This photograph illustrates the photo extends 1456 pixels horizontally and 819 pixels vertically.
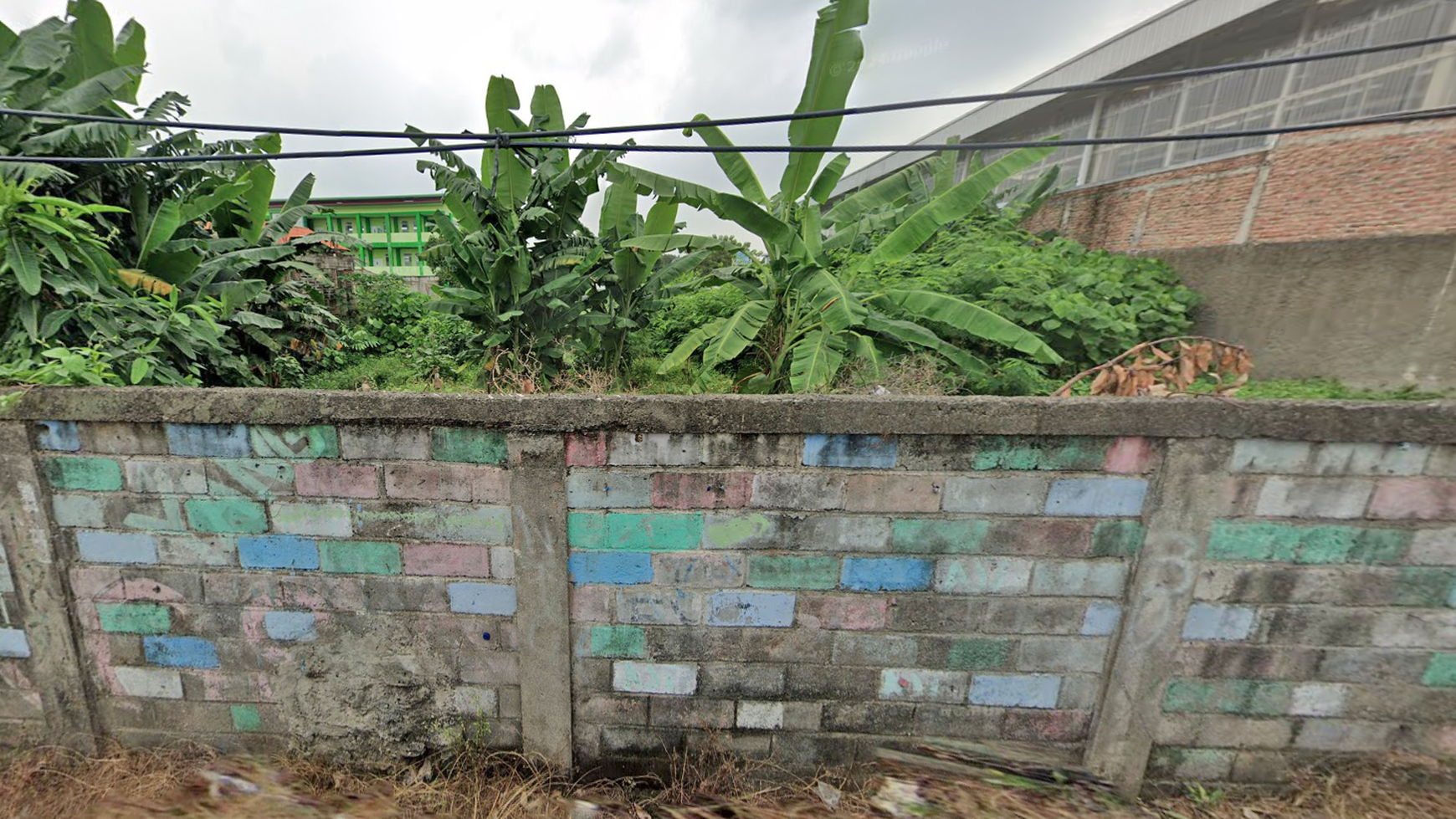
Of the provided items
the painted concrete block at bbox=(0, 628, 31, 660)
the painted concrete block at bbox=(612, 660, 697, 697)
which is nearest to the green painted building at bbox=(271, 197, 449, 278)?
the painted concrete block at bbox=(0, 628, 31, 660)

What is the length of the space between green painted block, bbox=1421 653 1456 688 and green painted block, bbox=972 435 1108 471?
164 cm

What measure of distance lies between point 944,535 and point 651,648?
1.29 meters

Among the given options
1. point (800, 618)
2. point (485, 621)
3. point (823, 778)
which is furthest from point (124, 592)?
point (823, 778)

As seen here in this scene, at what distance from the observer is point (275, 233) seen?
197 inches

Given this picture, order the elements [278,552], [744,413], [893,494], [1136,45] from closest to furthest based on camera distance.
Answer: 1. [744,413]
2. [893,494]
3. [278,552]
4. [1136,45]

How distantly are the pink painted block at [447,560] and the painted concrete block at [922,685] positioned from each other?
5.64 feet

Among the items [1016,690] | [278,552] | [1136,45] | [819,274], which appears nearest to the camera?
[278,552]

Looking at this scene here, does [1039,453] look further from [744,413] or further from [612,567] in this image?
[612,567]

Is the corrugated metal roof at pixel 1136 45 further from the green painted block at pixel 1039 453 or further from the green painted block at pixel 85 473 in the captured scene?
the green painted block at pixel 85 473

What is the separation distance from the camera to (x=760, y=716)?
2178 mm

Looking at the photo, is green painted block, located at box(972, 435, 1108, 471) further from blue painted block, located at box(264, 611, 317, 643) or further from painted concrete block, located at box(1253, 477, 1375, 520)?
blue painted block, located at box(264, 611, 317, 643)

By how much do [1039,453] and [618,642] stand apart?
6.03 feet

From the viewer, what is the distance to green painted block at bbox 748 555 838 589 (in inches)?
79.0

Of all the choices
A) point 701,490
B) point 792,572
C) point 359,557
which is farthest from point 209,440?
point 792,572
